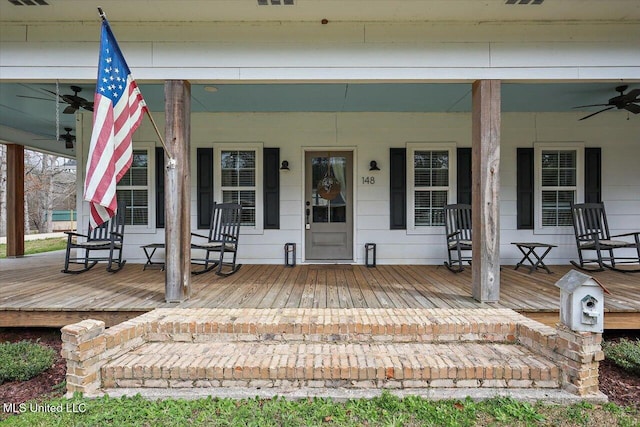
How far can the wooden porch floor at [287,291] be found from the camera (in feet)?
10.9

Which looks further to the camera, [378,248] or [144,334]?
[378,248]

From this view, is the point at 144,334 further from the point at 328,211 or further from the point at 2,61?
the point at 328,211

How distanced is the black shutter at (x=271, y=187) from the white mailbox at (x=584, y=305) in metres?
4.17

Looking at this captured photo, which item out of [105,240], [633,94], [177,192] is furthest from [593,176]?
[105,240]

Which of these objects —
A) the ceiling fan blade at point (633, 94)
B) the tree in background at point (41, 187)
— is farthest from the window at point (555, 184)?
the tree in background at point (41, 187)

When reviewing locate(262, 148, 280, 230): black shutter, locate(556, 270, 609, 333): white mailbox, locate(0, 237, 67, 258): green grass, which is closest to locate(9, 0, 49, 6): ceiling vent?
locate(262, 148, 280, 230): black shutter

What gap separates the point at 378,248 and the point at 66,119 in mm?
5892

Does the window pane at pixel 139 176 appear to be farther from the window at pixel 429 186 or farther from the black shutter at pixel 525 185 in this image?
the black shutter at pixel 525 185

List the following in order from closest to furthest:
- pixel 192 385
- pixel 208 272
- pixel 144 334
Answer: pixel 192 385 → pixel 144 334 → pixel 208 272

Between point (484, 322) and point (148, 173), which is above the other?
point (148, 173)

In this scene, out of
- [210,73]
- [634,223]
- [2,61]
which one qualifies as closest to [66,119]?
[2,61]

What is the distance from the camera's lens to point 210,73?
352 cm

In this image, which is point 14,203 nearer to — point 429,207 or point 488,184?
point 429,207

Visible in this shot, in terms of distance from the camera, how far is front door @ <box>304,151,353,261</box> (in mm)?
5875
